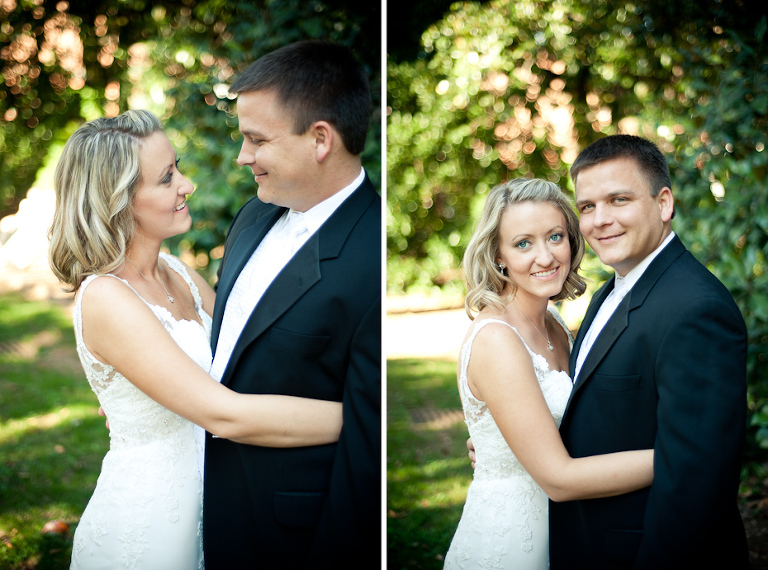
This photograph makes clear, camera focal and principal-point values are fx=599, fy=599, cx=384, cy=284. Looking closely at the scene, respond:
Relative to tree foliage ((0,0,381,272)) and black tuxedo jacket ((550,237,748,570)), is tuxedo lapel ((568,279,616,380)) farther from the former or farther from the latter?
tree foliage ((0,0,381,272))

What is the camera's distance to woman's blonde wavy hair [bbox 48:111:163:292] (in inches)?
73.2

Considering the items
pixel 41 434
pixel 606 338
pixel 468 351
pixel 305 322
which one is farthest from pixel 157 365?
pixel 41 434

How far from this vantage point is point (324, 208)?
201cm

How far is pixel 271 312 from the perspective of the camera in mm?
1862

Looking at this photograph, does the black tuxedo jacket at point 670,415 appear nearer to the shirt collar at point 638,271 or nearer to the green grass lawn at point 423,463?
the shirt collar at point 638,271

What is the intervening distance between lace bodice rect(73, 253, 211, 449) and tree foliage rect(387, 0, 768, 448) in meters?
1.63

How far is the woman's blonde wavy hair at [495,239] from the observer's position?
2057 millimetres

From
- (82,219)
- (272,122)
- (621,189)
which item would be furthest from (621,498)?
(82,219)

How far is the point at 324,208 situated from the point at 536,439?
101 cm

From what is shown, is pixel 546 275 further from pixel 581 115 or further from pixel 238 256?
pixel 581 115

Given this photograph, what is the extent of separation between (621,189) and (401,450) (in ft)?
8.35

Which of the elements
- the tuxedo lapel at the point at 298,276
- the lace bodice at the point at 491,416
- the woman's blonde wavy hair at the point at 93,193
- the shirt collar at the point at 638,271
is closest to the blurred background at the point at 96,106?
the woman's blonde wavy hair at the point at 93,193

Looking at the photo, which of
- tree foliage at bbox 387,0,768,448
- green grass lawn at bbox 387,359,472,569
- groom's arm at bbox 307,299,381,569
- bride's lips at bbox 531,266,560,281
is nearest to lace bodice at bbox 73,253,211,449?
groom's arm at bbox 307,299,381,569

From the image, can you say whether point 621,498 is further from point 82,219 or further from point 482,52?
point 482,52
